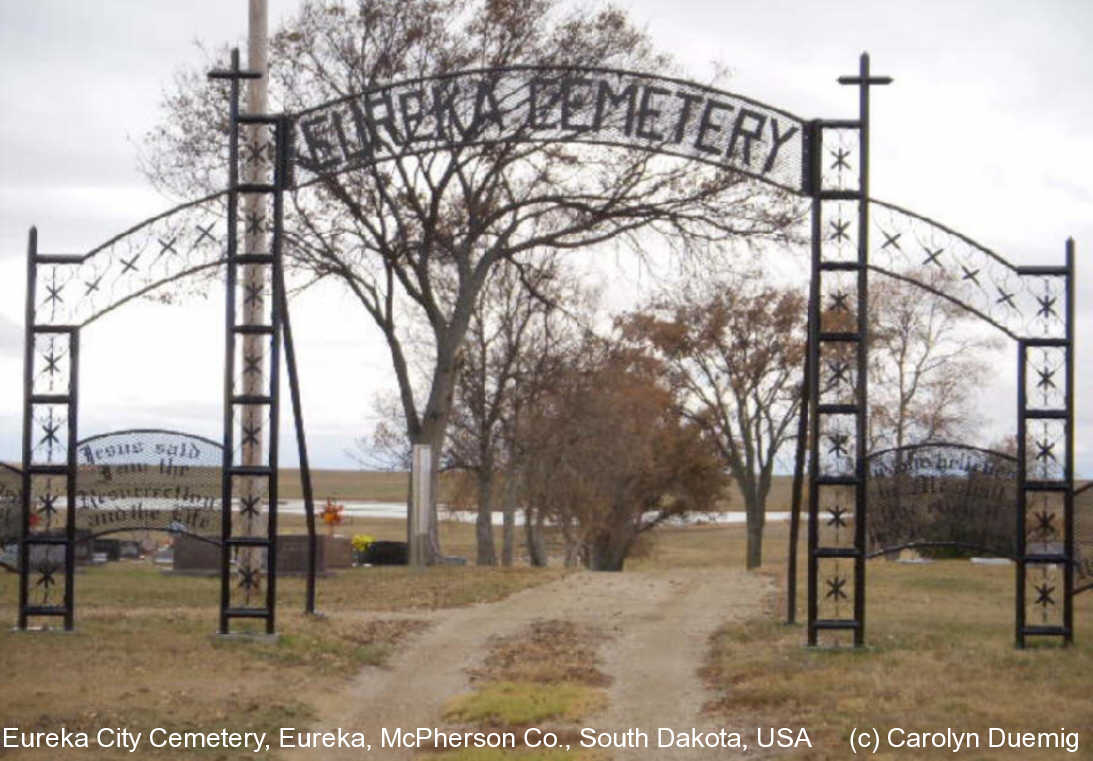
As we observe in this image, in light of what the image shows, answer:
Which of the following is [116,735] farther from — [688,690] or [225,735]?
[688,690]

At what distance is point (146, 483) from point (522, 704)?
15.2 feet

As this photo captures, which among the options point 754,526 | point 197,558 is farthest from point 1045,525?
point 754,526

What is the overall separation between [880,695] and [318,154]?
701 centimetres

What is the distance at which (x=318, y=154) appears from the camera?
48.2 feet

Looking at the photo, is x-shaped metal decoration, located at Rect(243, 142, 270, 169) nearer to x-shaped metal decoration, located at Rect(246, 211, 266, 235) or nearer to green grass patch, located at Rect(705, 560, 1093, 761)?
x-shaped metal decoration, located at Rect(246, 211, 266, 235)

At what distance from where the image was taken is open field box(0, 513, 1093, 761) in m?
10.4

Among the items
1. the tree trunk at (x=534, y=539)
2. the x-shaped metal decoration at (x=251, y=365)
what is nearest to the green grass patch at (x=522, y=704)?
the x-shaped metal decoration at (x=251, y=365)

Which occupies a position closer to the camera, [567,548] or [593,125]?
[593,125]

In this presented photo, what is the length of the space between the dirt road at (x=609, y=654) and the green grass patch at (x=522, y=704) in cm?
15

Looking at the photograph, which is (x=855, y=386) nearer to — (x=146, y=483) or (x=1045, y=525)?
(x=1045, y=525)

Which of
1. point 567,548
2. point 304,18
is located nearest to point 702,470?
point 567,548

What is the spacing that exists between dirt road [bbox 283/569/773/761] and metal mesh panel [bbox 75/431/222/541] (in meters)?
2.31

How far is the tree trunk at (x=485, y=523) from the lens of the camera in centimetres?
3278

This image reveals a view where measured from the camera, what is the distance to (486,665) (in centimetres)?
1345
